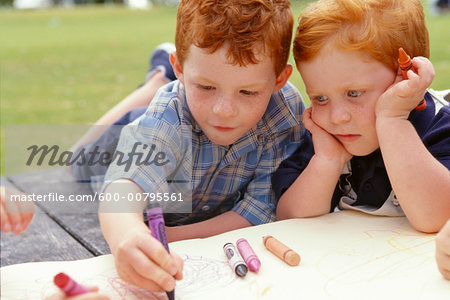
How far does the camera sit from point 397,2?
1.05 meters

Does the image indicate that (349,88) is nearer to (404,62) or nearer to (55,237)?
(404,62)

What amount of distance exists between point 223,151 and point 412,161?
1.32 feet

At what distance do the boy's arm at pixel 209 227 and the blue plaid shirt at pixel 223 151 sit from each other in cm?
2

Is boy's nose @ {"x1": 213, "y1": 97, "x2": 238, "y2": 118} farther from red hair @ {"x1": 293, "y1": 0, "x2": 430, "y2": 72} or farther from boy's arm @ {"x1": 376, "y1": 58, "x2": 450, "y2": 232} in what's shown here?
boy's arm @ {"x1": 376, "y1": 58, "x2": 450, "y2": 232}

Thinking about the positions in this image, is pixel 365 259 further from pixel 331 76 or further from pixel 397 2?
pixel 397 2

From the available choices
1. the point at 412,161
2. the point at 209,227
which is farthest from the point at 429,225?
the point at 209,227

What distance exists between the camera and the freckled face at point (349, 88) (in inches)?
40.2

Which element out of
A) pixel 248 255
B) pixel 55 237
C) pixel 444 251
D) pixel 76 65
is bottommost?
pixel 76 65

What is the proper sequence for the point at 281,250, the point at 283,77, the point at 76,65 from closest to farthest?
the point at 281,250
the point at 283,77
the point at 76,65

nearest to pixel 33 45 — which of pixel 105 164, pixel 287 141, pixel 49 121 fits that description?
pixel 49 121

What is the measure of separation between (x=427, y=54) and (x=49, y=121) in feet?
10.1


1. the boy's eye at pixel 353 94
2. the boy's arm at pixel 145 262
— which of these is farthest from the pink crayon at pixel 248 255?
the boy's eye at pixel 353 94

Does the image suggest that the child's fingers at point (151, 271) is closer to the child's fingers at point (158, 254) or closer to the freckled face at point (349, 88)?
the child's fingers at point (158, 254)

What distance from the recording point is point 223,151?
1207 millimetres
